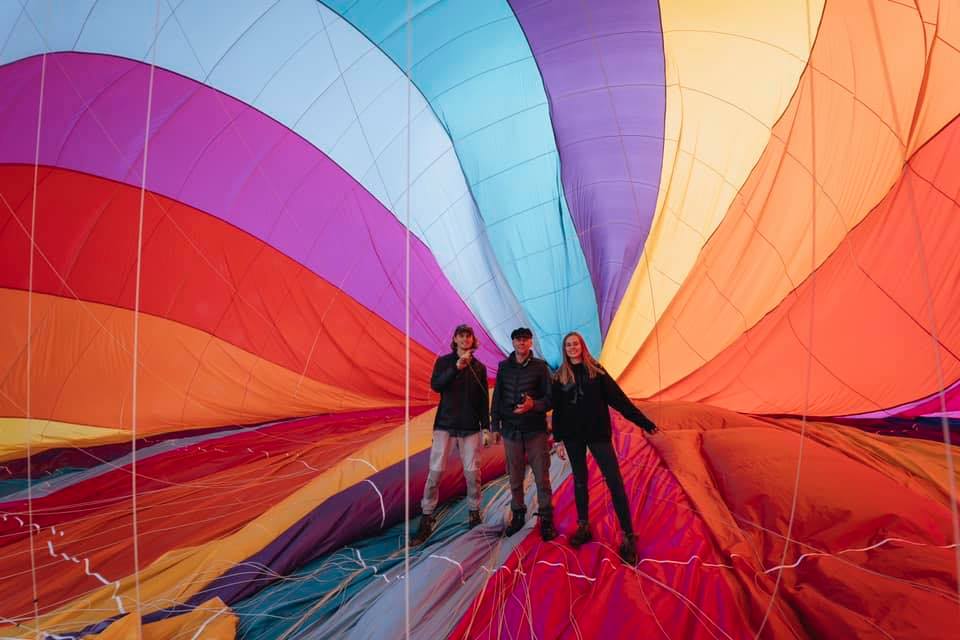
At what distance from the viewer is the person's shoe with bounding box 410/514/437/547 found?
2.54 metres

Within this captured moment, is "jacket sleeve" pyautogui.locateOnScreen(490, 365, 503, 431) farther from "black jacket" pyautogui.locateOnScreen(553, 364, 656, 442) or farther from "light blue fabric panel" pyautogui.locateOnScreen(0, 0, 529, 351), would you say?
"light blue fabric panel" pyautogui.locateOnScreen(0, 0, 529, 351)

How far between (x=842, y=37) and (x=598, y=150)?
140 centimetres

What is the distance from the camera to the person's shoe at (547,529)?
2.45 m

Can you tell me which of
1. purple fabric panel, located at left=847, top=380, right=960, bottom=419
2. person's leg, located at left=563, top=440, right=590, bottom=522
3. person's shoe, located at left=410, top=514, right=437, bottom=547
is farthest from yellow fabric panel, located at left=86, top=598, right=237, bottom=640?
purple fabric panel, located at left=847, top=380, right=960, bottom=419

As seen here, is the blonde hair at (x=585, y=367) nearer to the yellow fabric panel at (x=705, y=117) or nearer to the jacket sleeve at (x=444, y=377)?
the jacket sleeve at (x=444, y=377)

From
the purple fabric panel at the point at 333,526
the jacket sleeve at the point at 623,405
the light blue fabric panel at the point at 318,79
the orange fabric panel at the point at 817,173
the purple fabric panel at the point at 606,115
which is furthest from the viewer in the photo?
the light blue fabric panel at the point at 318,79

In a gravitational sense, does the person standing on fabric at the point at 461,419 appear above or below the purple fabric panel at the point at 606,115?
below

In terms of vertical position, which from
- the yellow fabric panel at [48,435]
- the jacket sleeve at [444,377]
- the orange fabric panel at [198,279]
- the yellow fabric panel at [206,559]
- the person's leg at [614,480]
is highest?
the orange fabric panel at [198,279]

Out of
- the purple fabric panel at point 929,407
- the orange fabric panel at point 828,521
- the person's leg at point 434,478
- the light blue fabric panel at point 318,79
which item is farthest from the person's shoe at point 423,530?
the purple fabric panel at point 929,407

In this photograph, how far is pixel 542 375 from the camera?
2559 millimetres

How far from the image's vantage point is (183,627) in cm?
195

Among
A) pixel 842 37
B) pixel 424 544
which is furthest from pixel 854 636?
pixel 842 37

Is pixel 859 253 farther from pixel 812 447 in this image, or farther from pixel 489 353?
pixel 489 353

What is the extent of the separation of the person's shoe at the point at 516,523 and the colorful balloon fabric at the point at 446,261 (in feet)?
0.14
